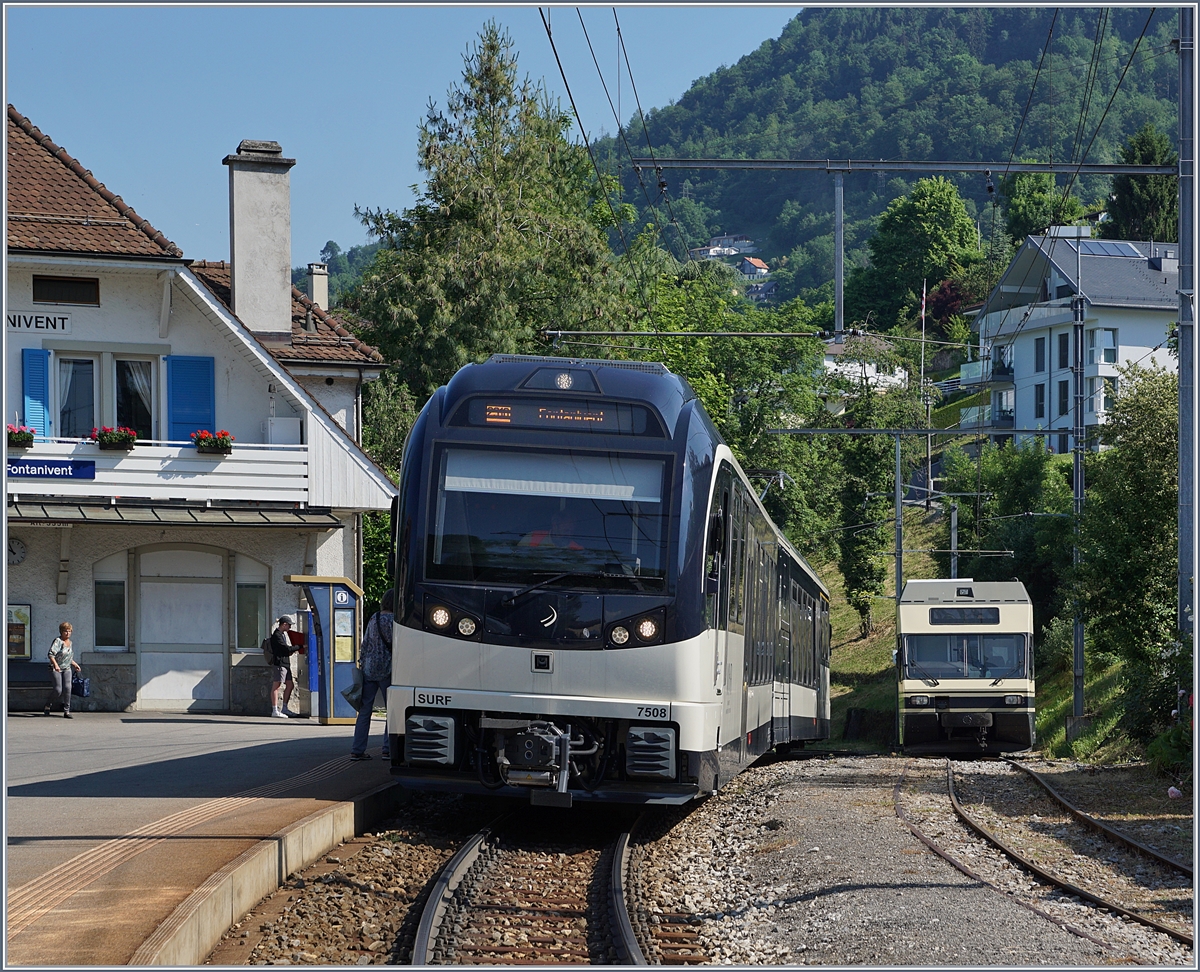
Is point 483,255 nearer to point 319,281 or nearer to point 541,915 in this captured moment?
point 319,281

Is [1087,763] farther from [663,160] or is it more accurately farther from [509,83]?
[509,83]

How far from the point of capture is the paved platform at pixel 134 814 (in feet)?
22.5

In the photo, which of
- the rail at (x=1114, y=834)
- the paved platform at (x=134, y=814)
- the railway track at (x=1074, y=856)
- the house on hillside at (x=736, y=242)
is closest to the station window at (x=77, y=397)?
the paved platform at (x=134, y=814)

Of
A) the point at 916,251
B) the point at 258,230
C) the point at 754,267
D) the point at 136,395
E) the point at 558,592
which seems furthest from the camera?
the point at 754,267

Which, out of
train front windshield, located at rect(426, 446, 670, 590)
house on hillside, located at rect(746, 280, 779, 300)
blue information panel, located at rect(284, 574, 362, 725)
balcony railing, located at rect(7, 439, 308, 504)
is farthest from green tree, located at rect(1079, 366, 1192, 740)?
house on hillside, located at rect(746, 280, 779, 300)

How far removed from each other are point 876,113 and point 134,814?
167055mm

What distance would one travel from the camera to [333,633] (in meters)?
21.9

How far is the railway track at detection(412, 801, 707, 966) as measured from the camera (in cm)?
758

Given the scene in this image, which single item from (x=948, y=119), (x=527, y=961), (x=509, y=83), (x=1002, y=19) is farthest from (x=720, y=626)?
(x=1002, y=19)

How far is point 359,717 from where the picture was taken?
47.5ft

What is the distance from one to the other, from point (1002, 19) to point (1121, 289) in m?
140

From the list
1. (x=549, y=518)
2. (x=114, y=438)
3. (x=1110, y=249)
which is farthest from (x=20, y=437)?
(x=1110, y=249)

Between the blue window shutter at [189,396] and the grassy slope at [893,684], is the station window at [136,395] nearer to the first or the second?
the blue window shutter at [189,396]

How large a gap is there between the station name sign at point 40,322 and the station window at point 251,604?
4.82 metres
